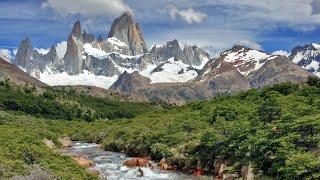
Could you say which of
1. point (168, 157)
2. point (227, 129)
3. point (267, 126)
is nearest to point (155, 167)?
point (168, 157)

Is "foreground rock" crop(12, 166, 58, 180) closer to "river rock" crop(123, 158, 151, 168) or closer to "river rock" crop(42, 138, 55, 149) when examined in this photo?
"river rock" crop(123, 158, 151, 168)

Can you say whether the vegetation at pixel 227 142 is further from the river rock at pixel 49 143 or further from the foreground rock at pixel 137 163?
the foreground rock at pixel 137 163

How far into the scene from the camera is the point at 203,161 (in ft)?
237

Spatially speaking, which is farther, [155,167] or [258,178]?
[155,167]

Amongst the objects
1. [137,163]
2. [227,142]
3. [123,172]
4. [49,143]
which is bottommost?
[123,172]

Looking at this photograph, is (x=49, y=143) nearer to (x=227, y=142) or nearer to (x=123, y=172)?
(x=123, y=172)

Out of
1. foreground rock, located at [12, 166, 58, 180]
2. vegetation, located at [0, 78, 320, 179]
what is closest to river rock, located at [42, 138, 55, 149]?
vegetation, located at [0, 78, 320, 179]

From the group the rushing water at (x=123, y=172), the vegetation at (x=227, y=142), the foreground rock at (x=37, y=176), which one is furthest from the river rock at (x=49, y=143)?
the foreground rock at (x=37, y=176)

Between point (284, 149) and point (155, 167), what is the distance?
25178 mm

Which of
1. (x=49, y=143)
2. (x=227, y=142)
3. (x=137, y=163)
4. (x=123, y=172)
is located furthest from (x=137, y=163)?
(x=49, y=143)

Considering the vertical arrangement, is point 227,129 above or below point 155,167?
above

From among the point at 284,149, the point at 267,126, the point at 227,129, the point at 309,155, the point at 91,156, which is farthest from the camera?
the point at 91,156

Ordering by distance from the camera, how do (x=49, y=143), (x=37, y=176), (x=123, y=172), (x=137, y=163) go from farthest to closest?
(x=49, y=143) → (x=137, y=163) → (x=123, y=172) → (x=37, y=176)

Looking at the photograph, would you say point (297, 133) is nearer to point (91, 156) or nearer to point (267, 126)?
point (267, 126)
